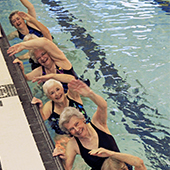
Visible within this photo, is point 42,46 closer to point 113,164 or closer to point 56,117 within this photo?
point 56,117

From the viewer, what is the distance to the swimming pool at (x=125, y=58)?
127 inches

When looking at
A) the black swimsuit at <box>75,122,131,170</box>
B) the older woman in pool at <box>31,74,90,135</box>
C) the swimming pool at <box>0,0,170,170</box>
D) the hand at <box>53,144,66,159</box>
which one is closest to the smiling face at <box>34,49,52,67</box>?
the older woman in pool at <box>31,74,90,135</box>

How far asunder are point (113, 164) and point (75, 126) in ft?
1.47

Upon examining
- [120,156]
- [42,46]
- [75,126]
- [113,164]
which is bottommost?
[113,164]

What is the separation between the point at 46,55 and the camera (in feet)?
10.4

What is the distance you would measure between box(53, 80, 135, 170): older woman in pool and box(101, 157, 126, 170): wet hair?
0.05m

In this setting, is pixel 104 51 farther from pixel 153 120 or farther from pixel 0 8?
pixel 0 8

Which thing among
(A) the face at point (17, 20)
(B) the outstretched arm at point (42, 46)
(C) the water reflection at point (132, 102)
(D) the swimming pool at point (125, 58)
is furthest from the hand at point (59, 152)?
(A) the face at point (17, 20)

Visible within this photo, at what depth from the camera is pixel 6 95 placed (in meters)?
3.04

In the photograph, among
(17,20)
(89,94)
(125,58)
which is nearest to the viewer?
(89,94)

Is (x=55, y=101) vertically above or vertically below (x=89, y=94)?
below

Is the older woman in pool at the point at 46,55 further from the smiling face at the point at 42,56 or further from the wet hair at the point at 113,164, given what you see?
the wet hair at the point at 113,164

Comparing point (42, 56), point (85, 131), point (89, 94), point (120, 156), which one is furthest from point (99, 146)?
point (42, 56)

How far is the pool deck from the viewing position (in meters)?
2.22
